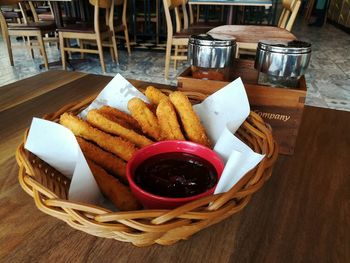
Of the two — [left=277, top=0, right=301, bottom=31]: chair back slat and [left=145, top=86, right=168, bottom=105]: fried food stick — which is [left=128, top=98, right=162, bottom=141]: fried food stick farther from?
[left=277, top=0, right=301, bottom=31]: chair back slat

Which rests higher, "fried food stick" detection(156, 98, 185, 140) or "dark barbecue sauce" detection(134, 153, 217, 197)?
"fried food stick" detection(156, 98, 185, 140)

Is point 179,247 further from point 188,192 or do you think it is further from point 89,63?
point 89,63

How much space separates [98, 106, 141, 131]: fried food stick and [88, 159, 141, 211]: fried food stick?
14 centimetres

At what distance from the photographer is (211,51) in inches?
27.4

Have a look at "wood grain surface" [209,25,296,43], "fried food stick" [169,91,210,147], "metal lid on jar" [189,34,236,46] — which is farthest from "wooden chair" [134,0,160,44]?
"fried food stick" [169,91,210,147]

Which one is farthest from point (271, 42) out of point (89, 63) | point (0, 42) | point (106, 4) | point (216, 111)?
point (0, 42)

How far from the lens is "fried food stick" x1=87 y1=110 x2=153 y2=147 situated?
0.53 metres

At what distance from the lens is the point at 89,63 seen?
367 centimetres

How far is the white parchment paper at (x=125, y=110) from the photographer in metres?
0.39

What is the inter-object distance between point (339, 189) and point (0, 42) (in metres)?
5.96

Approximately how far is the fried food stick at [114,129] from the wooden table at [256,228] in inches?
7.1

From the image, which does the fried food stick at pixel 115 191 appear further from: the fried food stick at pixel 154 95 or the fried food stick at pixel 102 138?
the fried food stick at pixel 154 95

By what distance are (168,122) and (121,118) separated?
0.40 ft

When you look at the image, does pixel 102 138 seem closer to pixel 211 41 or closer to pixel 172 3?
pixel 211 41
